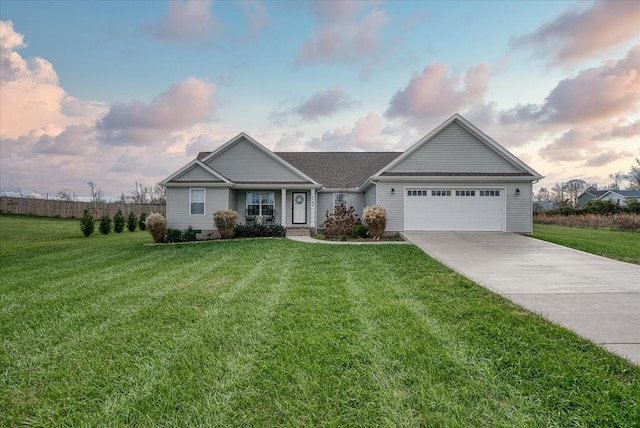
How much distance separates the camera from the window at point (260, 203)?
17281 millimetres

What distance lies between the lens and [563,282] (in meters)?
6.27

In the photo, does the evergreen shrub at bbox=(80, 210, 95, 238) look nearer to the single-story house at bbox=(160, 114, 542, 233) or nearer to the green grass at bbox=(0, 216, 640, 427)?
the single-story house at bbox=(160, 114, 542, 233)

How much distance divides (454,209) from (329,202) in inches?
276

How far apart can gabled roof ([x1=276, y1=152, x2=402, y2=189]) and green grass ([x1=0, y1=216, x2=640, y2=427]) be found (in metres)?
13.4

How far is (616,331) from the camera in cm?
378

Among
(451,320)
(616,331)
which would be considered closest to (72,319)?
(451,320)

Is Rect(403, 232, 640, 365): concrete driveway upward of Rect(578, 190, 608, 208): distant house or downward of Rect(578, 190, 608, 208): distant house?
downward

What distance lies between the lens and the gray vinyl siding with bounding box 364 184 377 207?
15.9 m

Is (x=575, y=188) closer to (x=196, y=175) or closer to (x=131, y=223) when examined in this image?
(x=196, y=175)

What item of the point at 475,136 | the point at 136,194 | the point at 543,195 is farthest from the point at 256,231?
the point at 543,195

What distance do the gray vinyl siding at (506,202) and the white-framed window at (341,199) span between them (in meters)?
3.75

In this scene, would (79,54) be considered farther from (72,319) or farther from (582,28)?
(582,28)

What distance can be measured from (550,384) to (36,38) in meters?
19.1


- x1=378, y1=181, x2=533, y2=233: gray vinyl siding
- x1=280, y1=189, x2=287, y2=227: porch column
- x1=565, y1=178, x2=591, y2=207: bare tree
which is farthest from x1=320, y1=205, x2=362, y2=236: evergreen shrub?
x1=565, y1=178, x2=591, y2=207: bare tree
